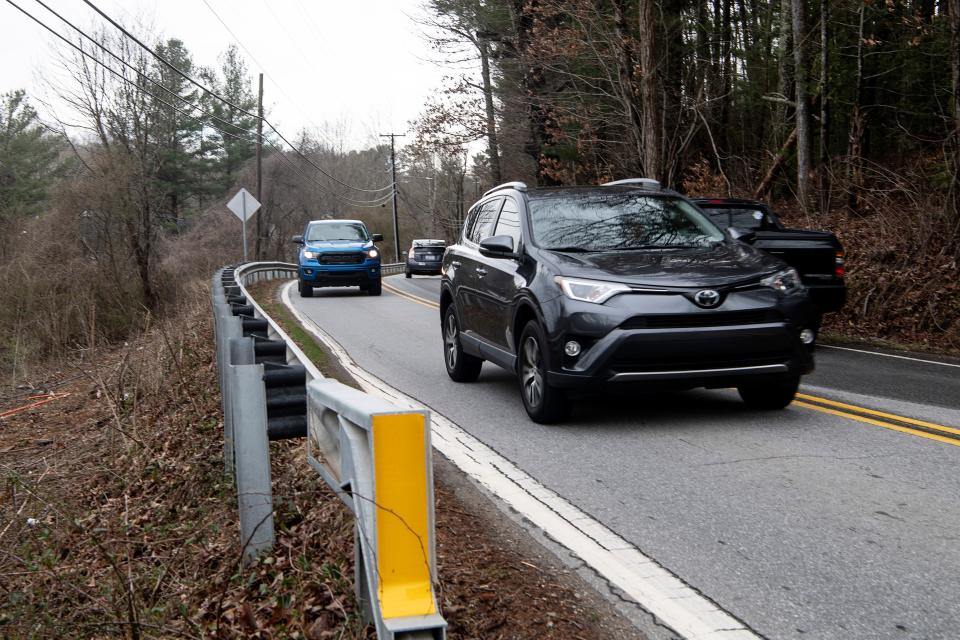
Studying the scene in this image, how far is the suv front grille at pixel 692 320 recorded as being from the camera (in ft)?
21.5

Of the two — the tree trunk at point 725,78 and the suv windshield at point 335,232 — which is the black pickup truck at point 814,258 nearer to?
the tree trunk at point 725,78

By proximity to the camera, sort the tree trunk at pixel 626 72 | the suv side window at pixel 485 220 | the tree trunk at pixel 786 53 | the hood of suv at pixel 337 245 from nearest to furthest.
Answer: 1. the suv side window at pixel 485 220
2. the tree trunk at pixel 786 53
3. the tree trunk at pixel 626 72
4. the hood of suv at pixel 337 245

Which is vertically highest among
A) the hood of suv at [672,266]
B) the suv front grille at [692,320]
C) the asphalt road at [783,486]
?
the hood of suv at [672,266]

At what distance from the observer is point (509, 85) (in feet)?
103

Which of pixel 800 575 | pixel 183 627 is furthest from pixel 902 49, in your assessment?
pixel 183 627

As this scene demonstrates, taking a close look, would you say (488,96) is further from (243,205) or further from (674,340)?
(674,340)

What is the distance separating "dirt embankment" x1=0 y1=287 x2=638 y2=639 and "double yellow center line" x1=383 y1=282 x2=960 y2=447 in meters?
3.38

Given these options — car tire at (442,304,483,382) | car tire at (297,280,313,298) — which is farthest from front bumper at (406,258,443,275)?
car tire at (442,304,483,382)

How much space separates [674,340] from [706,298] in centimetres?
39

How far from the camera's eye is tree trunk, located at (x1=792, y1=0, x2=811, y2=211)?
19703 mm

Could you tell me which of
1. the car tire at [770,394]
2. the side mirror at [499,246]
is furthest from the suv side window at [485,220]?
the car tire at [770,394]

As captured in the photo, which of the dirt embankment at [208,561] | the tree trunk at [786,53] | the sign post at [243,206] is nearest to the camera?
the dirt embankment at [208,561]

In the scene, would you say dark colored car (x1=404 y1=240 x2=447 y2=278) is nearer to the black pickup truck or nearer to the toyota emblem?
the black pickup truck

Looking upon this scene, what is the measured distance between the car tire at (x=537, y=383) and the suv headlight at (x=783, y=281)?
169 centimetres
